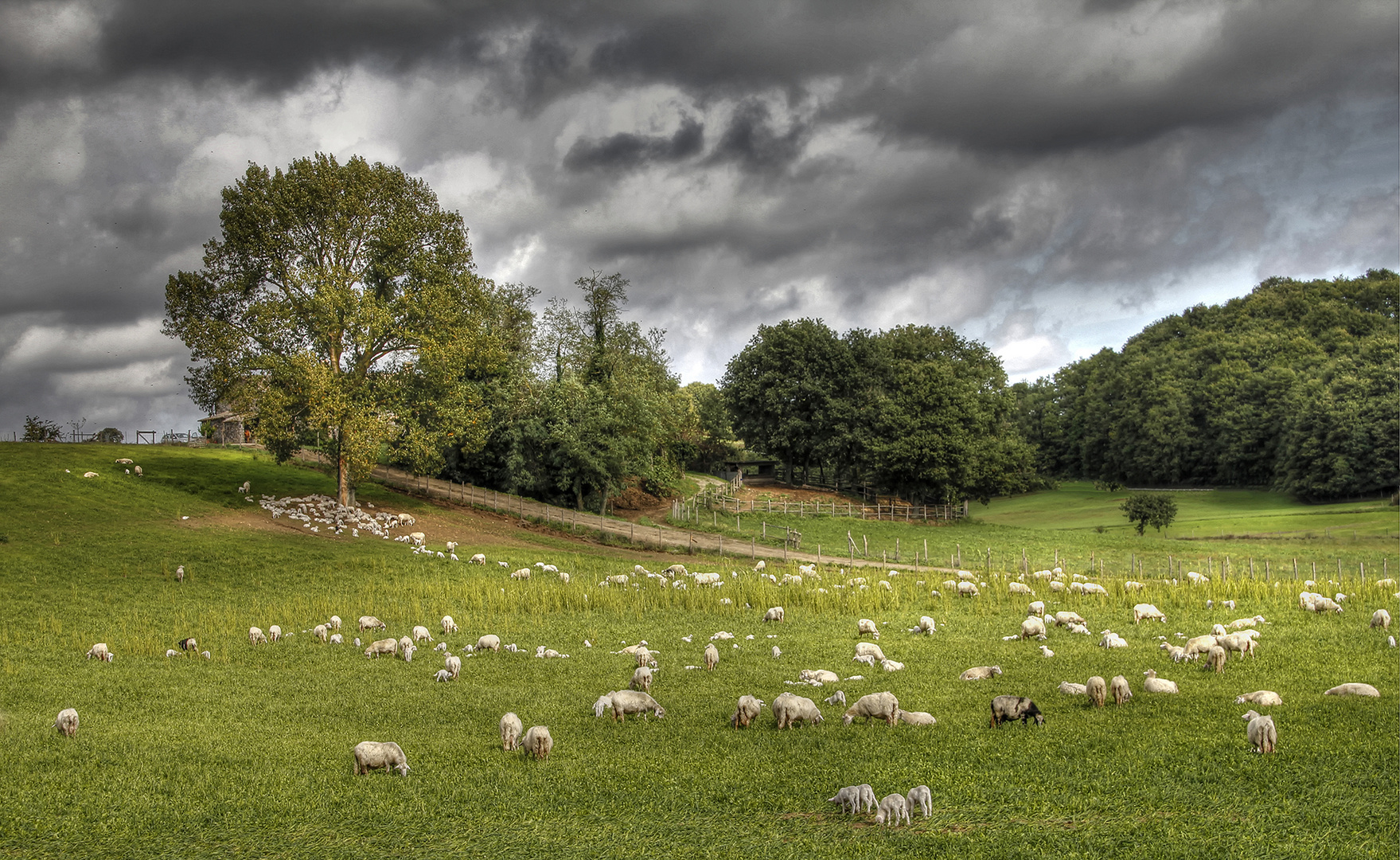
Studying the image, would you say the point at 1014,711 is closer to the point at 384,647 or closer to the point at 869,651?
the point at 869,651

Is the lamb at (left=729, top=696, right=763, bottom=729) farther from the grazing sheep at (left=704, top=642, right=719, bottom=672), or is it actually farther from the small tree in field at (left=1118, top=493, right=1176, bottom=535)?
the small tree in field at (left=1118, top=493, right=1176, bottom=535)

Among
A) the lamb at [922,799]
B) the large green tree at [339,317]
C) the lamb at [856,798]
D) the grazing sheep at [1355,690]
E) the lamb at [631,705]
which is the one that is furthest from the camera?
the large green tree at [339,317]

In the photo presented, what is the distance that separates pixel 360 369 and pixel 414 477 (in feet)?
61.6

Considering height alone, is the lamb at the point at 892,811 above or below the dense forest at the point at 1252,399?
below

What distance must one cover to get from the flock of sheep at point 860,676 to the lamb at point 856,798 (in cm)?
1

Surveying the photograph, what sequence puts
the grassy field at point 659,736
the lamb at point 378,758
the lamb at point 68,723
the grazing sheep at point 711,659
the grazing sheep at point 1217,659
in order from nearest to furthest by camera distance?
the grassy field at point 659,736 < the lamb at point 378,758 < the lamb at point 68,723 < the grazing sheep at point 1217,659 < the grazing sheep at point 711,659

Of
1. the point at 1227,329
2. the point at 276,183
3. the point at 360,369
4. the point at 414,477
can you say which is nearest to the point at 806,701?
the point at 360,369

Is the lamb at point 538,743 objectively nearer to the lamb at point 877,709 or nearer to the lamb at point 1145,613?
the lamb at point 877,709

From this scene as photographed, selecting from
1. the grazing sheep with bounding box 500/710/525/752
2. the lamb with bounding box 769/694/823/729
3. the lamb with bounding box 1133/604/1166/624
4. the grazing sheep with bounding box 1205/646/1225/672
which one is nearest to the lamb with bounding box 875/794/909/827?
the lamb with bounding box 769/694/823/729

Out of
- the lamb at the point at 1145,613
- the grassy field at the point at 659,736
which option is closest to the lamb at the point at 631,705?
the grassy field at the point at 659,736

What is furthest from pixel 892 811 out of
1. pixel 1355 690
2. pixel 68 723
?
pixel 68 723

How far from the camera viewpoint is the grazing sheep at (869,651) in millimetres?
19641

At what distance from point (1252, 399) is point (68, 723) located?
9712 centimetres

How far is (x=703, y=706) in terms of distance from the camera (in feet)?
51.5
